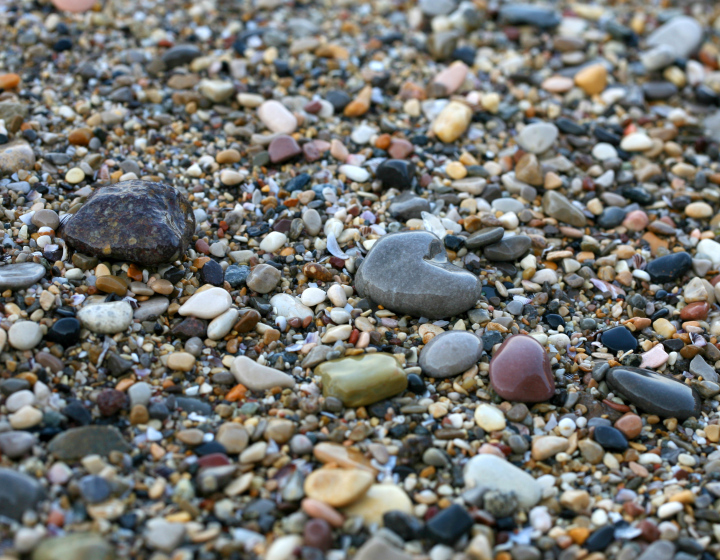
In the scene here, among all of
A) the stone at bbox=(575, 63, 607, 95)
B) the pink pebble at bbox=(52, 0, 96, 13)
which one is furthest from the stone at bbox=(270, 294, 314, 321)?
the pink pebble at bbox=(52, 0, 96, 13)

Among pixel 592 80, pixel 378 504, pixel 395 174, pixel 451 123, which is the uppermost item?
pixel 592 80

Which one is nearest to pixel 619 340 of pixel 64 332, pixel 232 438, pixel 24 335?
pixel 232 438

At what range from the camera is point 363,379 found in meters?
2.31

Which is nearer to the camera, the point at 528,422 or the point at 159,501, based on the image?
the point at 159,501

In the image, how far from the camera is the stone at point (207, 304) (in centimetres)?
254

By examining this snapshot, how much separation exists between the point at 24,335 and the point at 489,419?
176cm

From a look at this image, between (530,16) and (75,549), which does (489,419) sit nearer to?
(75,549)

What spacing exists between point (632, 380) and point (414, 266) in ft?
3.20

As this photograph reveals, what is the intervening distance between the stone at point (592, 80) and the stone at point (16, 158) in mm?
3289

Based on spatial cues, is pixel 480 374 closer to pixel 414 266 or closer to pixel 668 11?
pixel 414 266

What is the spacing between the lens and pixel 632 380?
244 cm

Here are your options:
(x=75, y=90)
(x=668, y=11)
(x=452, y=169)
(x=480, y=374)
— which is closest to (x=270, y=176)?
(x=452, y=169)

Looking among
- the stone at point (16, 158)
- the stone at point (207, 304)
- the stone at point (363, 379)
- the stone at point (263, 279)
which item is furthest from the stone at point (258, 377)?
the stone at point (16, 158)

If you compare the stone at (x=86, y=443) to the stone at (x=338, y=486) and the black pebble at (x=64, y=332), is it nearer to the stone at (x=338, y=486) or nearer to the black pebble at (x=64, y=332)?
the black pebble at (x=64, y=332)
